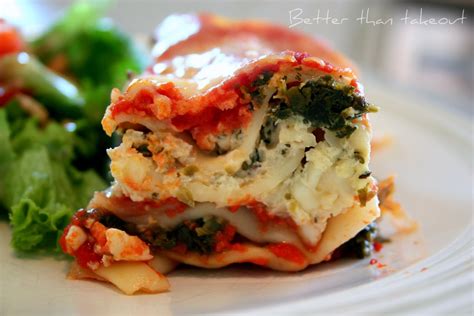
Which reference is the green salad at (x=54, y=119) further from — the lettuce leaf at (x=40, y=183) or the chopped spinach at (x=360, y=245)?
the chopped spinach at (x=360, y=245)

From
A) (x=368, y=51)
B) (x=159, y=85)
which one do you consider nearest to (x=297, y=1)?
(x=368, y=51)

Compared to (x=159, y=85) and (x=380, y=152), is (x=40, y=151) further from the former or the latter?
(x=380, y=152)

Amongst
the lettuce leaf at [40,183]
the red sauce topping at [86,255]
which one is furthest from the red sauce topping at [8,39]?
the red sauce topping at [86,255]

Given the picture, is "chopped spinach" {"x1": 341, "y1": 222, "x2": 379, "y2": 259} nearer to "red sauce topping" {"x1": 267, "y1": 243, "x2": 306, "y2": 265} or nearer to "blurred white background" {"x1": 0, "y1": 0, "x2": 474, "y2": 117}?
"red sauce topping" {"x1": 267, "y1": 243, "x2": 306, "y2": 265}

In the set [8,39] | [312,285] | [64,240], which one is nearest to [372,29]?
→ [8,39]

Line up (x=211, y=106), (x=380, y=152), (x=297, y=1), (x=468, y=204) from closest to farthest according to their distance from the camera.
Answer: (x=211, y=106) < (x=468, y=204) < (x=380, y=152) < (x=297, y=1)

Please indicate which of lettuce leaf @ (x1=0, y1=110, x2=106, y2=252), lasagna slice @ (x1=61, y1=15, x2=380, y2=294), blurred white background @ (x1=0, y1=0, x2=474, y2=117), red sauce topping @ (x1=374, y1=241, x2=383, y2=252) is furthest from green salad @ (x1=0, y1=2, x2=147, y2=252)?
blurred white background @ (x1=0, y1=0, x2=474, y2=117)
